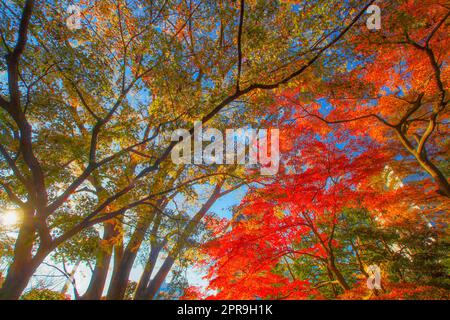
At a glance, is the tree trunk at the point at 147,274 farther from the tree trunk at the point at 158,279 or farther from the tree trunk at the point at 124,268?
the tree trunk at the point at 124,268

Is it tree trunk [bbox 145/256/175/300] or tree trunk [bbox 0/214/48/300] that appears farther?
tree trunk [bbox 145/256/175/300]

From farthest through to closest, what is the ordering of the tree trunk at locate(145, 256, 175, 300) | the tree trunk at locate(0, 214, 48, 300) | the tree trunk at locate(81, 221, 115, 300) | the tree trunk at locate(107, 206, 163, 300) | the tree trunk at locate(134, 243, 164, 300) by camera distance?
the tree trunk at locate(145, 256, 175, 300), the tree trunk at locate(134, 243, 164, 300), the tree trunk at locate(107, 206, 163, 300), the tree trunk at locate(81, 221, 115, 300), the tree trunk at locate(0, 214, 48, 300)

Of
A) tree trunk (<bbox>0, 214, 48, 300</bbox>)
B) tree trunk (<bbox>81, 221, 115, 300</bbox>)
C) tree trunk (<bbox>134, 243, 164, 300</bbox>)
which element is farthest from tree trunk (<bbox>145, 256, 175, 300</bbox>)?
tree trunk (<bbox>0, 214, 48, 300</bbox>)

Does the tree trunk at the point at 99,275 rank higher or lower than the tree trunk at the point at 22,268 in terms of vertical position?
lower

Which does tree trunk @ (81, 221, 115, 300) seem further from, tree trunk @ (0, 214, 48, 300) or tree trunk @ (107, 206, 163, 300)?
tree trunk @ (0, 214, 48, 300)

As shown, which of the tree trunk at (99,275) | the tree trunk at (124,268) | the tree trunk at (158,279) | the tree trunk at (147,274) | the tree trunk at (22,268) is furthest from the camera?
the tree trunk at (158,279)

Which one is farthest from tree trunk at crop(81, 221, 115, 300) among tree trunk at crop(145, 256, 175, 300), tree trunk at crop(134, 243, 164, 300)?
tree trunk at crop(145, 256, 175, 300)

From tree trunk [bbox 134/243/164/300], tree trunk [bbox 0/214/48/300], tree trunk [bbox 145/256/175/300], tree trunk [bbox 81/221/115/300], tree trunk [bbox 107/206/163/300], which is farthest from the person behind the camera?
tree trunk [bbox 145/256/175/300]

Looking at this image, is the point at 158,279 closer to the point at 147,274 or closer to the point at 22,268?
the point at 147,274

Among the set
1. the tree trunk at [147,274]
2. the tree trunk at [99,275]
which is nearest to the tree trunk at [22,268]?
the tree trunk at [99,275]

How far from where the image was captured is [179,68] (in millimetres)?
4277

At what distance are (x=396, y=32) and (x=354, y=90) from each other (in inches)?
60.2

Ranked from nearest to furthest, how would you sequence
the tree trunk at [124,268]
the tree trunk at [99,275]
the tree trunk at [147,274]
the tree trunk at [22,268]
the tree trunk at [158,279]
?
the tree trunk at [22,268] < the tree trunk at [99,275] < the tree trunk at [124,268] < the tree trunk at [147,274] < the tree trunk at [158,279]

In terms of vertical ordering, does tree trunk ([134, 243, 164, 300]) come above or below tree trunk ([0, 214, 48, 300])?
below
